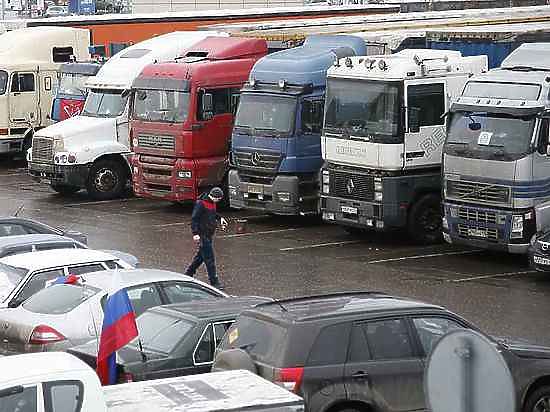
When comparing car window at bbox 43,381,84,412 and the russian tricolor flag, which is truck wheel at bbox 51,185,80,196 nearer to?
the russian tricolor flag

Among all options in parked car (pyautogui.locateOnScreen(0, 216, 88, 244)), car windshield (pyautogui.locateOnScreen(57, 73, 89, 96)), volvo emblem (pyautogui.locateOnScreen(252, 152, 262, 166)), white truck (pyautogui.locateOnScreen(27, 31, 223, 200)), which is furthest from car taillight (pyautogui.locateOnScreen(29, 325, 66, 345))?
car windshield (pyautogui.locateOnScreen(57, 73, 89, 96))

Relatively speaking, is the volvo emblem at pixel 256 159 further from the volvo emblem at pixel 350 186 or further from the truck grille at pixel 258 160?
the volvo emblem at pixel 350 186

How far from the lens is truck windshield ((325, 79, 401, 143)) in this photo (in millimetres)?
22750

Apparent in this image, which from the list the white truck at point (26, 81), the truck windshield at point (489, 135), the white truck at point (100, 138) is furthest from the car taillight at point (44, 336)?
the white truck at point (26, 81)

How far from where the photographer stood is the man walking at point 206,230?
1994 cm

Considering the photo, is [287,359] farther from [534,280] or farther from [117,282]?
[534,280]

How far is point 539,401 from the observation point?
11.8 m

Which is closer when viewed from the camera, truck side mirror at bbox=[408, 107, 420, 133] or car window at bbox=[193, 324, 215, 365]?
car window at bbox=[193, 324, 215, 365]

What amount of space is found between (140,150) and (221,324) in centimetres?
1562

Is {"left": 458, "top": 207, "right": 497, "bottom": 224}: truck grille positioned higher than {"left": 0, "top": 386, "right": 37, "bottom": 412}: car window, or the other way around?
{"left": 0, "top": 386, "right": 37, "bottom": 412}: car window

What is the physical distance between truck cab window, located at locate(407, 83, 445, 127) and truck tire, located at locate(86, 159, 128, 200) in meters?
9.44

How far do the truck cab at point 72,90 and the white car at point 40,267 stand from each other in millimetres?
16906

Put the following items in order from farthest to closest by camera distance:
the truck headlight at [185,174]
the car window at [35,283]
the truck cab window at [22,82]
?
the truck cab window at [22,82] < the truck headlight at [185,174] < the car window at [35,283]

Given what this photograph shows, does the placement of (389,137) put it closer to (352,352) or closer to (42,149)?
(42,149)
